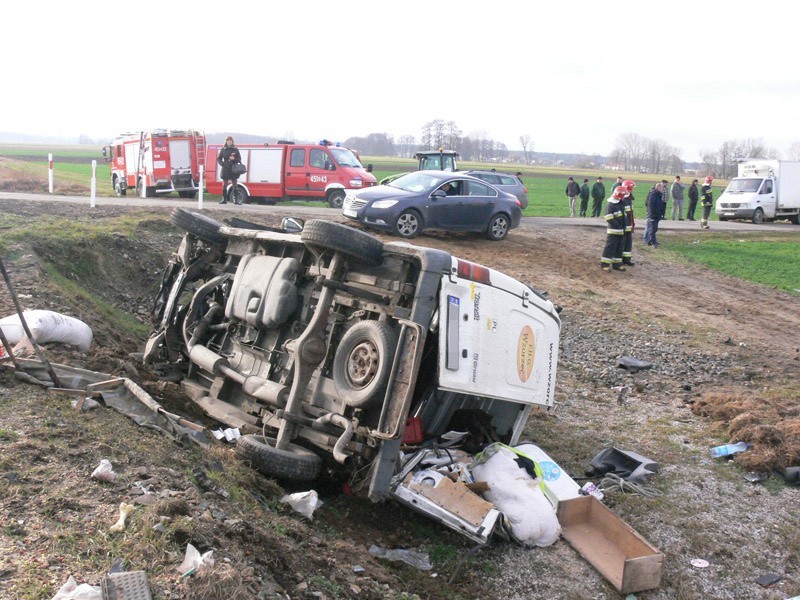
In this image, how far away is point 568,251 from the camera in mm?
17656

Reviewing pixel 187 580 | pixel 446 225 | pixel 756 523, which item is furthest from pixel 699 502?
pixel 446 225

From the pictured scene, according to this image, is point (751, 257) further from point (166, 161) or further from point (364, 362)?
point (364, 362)

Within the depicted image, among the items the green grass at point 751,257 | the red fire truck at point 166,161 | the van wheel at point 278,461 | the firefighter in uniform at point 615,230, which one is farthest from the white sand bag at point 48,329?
the red fire truck at point 166,161

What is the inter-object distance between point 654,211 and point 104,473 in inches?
719

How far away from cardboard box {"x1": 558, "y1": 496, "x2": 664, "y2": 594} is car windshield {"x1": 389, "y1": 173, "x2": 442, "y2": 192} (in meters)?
11.5

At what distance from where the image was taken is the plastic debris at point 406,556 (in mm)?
4672

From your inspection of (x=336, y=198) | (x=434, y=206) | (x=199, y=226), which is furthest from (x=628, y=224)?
(x=199, y=226)

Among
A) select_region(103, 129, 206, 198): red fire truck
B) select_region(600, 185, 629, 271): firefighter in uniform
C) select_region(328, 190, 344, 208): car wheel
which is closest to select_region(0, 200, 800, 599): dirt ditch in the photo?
select_region(600, 185, 629, 271): firefighter in uniform

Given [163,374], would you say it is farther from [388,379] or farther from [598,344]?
[598,344]

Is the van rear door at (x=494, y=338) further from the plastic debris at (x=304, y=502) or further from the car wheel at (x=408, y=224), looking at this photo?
the car wheel at (x=408, y=224)

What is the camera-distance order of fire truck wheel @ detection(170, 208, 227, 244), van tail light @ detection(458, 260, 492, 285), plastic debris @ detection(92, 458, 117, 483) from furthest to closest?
fire truck wheel @ detection(170, 208, 227, 244) → van tail light @ detection(458, 260, 492, 285) → plastic debris @ detection(92, 458, 117, 483)

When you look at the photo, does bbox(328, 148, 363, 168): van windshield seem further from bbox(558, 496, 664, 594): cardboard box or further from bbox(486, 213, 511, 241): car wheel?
bbox(558, 496, 664, 594): cardboard box

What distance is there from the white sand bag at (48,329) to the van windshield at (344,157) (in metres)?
15.9

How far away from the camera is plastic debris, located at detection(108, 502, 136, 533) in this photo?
11.2ft
